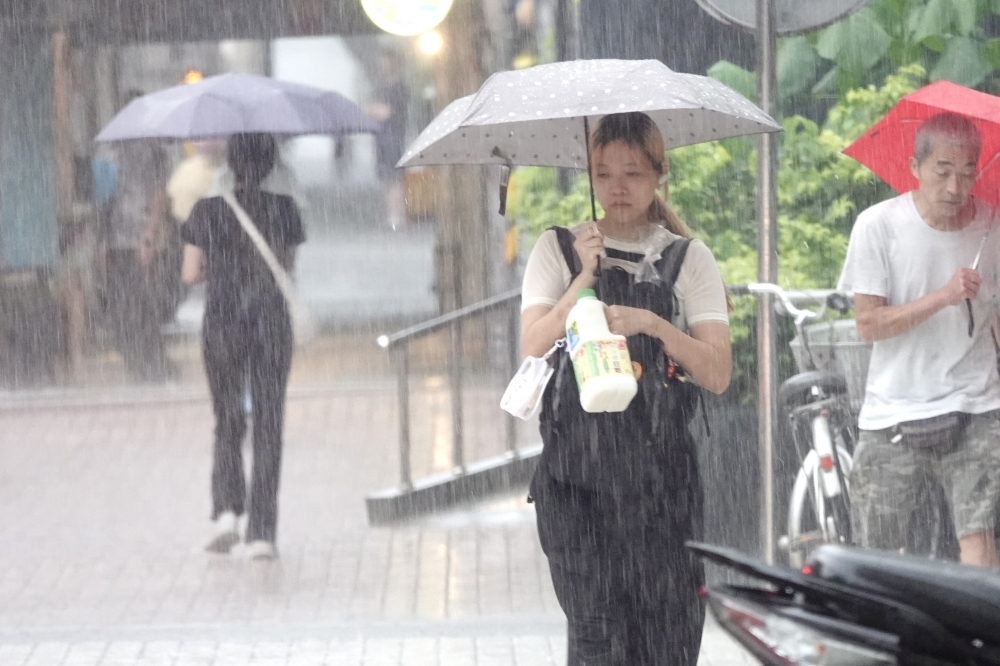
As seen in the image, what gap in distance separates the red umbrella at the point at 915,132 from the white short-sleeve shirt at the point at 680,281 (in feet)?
3.80

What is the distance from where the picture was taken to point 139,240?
1512cm

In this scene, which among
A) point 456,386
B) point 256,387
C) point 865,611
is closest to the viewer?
point 865,611

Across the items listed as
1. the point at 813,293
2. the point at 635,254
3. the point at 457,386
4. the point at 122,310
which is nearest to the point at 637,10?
the point at 457,386

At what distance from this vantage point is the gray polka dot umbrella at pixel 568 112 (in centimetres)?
377

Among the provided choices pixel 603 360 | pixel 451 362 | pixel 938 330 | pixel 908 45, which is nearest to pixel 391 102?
pixel 451 362

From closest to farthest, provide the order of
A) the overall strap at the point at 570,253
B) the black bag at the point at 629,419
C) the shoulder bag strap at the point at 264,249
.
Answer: the black bag at the point at 629,419
the overall strap at the point at 570,253
the shoulder bag strap at the point at 264,249

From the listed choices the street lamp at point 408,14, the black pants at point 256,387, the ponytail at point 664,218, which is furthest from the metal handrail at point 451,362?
the ponytail at point 664,218

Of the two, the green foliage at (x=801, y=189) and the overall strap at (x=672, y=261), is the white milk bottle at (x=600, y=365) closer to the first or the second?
the overall strap at (x=672, y=261)

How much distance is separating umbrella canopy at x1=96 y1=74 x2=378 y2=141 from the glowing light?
21.4 feet

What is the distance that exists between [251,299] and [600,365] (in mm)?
4046

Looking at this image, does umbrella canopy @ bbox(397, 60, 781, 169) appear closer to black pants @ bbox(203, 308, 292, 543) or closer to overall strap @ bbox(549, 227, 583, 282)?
overall strap @ bbox(549, 227, 583, 282)

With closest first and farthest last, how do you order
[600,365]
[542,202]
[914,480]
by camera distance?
[600,365]
[914,480]
[542,202]

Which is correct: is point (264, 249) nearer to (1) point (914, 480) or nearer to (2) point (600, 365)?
(1) point (914, 480)

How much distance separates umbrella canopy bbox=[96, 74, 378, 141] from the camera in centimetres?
759
